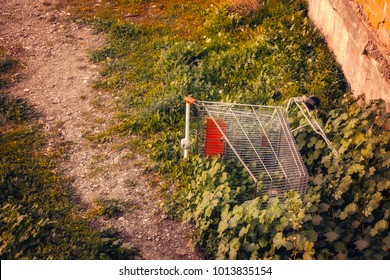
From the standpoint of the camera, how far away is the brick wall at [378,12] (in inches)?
210

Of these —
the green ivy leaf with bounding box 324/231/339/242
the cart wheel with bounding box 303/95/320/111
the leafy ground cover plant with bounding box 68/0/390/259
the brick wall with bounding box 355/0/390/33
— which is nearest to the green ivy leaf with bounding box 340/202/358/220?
the leafy ground cover plant with bounding box 68/0/390/259

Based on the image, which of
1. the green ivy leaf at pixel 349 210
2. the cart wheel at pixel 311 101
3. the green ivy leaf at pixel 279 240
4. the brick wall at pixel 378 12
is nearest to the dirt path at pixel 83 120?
the green ivy leaf at pixel 279 240

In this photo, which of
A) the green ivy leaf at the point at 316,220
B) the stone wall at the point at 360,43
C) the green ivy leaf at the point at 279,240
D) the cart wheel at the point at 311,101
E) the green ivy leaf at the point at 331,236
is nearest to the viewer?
the green ivy leaf at the point at 279,240

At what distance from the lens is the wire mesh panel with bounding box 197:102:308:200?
4.97 m

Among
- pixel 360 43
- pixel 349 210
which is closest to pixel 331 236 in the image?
pixel 349 210

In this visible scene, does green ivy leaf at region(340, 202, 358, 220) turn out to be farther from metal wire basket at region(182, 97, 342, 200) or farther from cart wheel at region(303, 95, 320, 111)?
cart wheel at region(303, 95, 320, 111)

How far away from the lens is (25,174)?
217 inches

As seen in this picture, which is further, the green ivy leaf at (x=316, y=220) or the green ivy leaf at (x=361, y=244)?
the green ivy leaf at (x=316, y=220)

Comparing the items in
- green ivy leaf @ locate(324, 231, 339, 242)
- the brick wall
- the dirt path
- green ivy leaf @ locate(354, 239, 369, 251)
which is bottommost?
the dirt path

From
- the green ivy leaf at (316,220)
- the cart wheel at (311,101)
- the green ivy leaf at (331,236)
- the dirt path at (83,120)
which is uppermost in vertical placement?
the cart wheel at (311,101)

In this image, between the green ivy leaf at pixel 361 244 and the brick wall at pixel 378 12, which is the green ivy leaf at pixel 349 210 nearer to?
the green ivy leaf at pixel 361 244

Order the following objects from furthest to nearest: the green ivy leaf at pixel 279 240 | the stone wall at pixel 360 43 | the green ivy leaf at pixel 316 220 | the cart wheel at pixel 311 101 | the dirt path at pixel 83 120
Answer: the stone wall at pixel 360 43, the cart wheel at pixel 311 101, the dirt path at pixel 83 120, the green ivy leaf at pixel 316 220, the green ivy leaf at pixel 279 240

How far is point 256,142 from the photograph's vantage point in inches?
207
